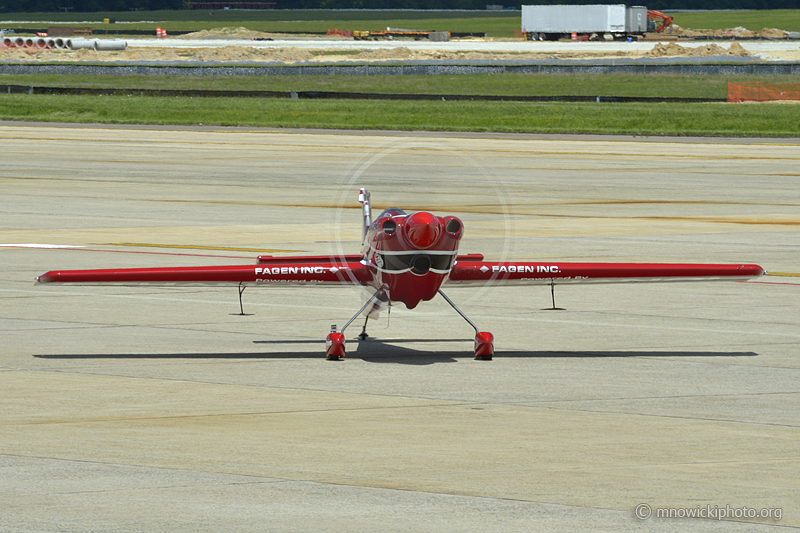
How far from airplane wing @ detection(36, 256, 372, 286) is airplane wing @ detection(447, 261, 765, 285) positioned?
4.35 feet

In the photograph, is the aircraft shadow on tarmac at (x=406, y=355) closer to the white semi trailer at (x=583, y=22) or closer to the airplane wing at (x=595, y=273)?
the airplane wing at (x=595, y=273)

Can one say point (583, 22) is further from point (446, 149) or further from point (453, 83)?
point (446, 149)

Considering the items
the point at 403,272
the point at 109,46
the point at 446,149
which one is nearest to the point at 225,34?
the point at 109,46

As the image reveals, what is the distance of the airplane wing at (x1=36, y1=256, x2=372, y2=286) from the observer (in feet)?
44.1

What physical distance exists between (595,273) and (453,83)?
2624 inches

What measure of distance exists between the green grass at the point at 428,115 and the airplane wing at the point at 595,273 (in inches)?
1561

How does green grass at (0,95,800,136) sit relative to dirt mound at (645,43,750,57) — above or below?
below

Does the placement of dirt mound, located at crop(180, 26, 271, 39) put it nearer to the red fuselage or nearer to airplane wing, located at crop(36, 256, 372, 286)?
airplane wing, located at crop(36, 256, 372, 286)

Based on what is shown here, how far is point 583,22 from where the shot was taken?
5231 inches

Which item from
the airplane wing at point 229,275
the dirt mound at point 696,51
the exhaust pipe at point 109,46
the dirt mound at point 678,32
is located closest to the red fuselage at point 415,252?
the airplane wing at point 229,275

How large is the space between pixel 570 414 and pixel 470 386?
1572 mm

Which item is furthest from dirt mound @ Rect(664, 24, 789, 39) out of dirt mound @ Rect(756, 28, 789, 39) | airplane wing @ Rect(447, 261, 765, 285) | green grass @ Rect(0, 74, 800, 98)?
airplane wing @ Rect(447, 261, 765, 285)

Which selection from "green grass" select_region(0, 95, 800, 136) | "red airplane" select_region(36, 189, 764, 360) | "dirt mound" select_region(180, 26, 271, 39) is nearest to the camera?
"red airplane" select_region(36, 189, 764, 360)

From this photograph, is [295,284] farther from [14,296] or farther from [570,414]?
[14,296]
